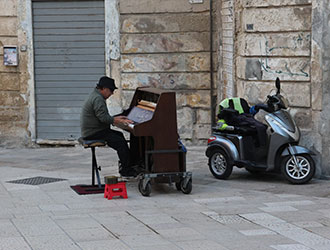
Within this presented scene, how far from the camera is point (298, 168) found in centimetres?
948

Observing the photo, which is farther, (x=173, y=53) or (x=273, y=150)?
(x=173, y=53)

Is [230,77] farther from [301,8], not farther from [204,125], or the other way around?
[301,8]

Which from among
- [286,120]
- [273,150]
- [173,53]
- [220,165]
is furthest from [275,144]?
[173,53]

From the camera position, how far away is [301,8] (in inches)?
396

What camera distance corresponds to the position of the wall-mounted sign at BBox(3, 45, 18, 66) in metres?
13.5

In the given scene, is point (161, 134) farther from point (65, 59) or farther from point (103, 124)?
point (65, 59)

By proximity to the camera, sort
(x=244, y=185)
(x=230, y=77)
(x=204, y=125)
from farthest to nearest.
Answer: (x=204, y=125) < (x=230, y=77) < (x=244, y=185)

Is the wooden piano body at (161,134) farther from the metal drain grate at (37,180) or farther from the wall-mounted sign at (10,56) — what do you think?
the wall-mounted sign at (10,56)

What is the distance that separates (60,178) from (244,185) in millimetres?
2670

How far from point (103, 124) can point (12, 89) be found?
505cm

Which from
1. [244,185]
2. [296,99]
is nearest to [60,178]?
[244,185]

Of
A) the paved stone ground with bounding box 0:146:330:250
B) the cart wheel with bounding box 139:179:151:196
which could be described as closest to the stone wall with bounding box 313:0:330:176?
the paved stone ground with bounding box 0:146:330:250

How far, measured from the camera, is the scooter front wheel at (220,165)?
32.2ft

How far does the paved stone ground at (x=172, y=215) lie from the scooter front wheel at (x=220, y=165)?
133mm
